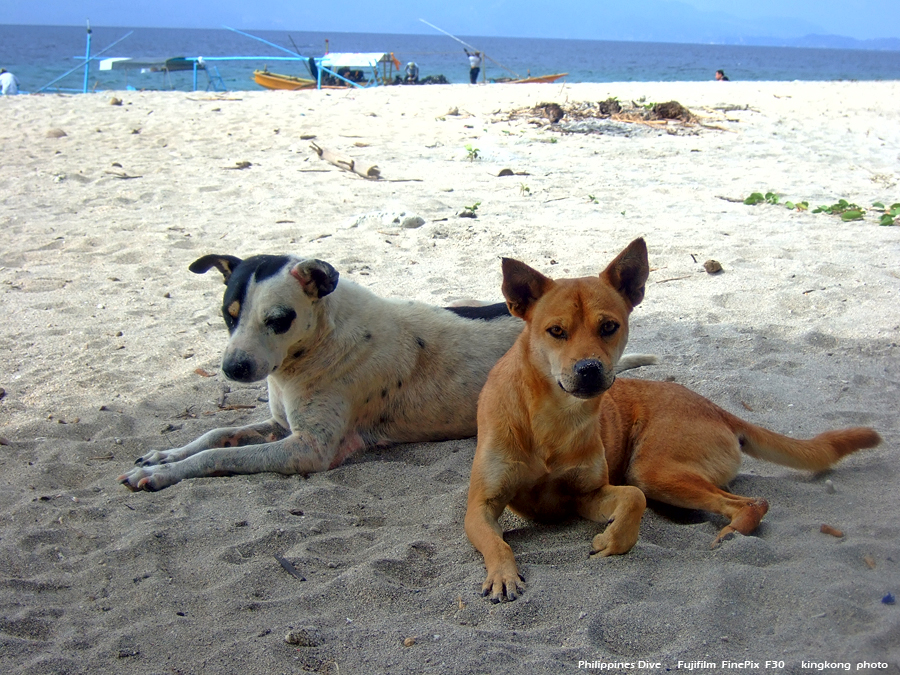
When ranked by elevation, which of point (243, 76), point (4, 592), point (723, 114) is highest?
point (243, 76)

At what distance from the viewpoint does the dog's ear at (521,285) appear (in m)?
3.43

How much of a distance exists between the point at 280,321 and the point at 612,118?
11.6 metres

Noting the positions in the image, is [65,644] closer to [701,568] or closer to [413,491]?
[413,491]

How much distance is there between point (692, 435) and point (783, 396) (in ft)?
4.77

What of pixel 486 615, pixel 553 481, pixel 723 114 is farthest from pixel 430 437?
pixel 723 114

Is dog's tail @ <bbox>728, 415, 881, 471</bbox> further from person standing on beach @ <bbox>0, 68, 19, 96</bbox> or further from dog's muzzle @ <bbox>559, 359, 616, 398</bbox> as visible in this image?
person standing on beach @ <bbox>0, 68, 19, 96</bbox>

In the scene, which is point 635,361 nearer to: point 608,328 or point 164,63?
point 608,328

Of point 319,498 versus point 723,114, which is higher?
point 723,114

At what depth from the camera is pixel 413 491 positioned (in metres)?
4.05

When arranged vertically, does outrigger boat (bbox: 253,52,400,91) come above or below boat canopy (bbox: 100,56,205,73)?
above

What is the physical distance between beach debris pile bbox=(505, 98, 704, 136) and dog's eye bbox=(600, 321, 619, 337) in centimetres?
1095

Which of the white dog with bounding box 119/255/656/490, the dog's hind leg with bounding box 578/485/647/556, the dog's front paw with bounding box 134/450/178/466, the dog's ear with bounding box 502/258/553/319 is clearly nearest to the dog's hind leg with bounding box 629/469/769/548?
the dog's hind leg with bounding box 578/485/647/556

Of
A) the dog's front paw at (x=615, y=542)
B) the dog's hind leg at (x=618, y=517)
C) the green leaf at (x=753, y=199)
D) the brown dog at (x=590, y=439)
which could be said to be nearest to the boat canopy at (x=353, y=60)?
the green leaf at (x=753, y=199)

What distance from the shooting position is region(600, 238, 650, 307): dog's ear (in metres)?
3.47
